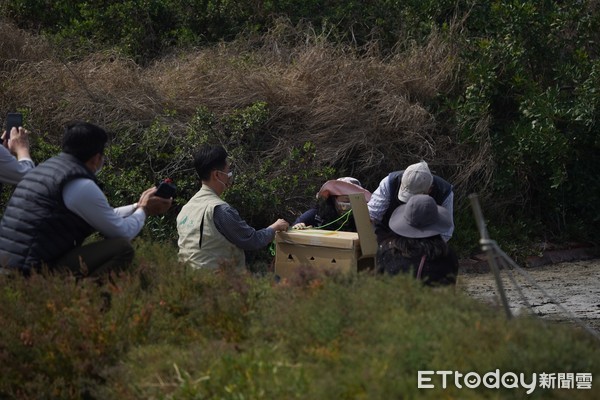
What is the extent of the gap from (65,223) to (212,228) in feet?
4.42

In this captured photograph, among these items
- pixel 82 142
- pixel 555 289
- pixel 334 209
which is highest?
pixel 82 142

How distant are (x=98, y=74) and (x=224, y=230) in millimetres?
5486

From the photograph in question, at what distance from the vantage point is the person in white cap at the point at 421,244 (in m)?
6.33

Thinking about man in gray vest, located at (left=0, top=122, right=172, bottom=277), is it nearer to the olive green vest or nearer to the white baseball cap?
the olive green vest

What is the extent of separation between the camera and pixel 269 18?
44.3 ft

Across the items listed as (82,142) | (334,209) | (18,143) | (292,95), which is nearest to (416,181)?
(334,209)

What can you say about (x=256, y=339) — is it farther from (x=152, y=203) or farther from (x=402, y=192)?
(x=402, y=192)

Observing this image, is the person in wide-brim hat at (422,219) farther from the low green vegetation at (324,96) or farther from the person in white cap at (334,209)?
the low green vegetation at (324,96)

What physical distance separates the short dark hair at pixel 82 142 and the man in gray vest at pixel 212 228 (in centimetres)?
115

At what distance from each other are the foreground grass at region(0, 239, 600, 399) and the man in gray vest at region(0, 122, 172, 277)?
17 cm

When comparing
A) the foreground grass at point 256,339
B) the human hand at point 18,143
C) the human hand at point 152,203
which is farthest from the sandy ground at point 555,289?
the human hand at point 18,143

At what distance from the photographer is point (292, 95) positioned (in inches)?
446

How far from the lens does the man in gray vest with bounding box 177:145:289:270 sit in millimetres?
6500

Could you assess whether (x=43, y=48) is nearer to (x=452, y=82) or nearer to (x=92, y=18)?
(x=92, y=18)
